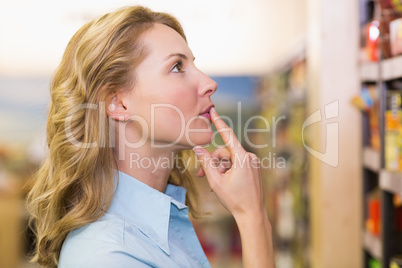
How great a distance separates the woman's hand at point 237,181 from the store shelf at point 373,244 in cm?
94

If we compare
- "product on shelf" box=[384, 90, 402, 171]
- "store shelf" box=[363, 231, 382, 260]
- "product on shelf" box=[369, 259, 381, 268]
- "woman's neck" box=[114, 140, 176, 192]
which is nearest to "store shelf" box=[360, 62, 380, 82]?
"product on shelf" box=[384, 90, 402, 171]

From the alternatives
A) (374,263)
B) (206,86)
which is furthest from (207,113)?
(374,263)

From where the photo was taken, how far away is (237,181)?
124cm

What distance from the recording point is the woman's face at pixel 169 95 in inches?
51.6

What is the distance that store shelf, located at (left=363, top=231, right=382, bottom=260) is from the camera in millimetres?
1974

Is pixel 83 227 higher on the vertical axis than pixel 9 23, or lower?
lower

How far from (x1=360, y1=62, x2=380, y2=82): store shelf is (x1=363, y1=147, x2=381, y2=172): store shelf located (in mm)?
309

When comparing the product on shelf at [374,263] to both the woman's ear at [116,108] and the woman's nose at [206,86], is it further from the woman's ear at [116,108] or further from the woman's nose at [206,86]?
the woman's ear at [116,108]

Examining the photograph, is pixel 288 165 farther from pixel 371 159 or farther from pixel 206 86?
pixel 206 86

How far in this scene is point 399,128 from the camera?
174cm

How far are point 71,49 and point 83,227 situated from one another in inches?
19.1

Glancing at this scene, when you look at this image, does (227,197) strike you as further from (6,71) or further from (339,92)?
(6,71)

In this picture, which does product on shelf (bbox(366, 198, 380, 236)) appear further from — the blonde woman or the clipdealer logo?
the blonde woman

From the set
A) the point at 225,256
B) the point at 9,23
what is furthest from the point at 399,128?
the point at 9,23
